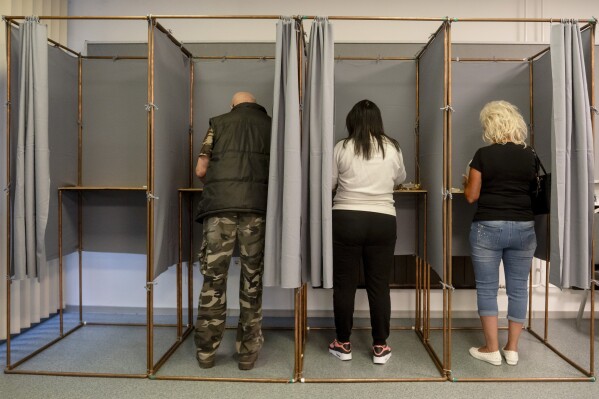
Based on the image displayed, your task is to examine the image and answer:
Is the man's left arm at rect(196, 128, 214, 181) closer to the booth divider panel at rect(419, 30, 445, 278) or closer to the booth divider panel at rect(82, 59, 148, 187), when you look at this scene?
the booth divider panel at rect(82, 59, 148, 187)

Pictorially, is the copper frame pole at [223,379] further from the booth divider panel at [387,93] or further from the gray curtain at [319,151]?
the booth divider panel at [387,93]

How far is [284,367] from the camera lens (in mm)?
2236

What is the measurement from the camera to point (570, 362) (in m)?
2.30

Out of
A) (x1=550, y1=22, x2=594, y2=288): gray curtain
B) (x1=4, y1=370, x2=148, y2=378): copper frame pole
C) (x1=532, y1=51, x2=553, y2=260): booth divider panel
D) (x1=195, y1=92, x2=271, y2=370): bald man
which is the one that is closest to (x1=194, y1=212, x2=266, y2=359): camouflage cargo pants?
(x1=195, y1=92, x2=271, y2=370): bald man

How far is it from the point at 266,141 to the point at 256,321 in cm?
103

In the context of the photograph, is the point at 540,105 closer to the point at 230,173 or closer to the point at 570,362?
the point at 570,362

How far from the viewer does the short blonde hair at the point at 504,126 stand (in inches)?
84.2

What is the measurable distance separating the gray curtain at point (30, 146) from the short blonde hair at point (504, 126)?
2.49m

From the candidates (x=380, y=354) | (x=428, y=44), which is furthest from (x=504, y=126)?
(x=380, y=354)

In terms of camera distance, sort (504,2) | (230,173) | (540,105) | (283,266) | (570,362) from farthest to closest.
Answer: (504,2) < (540,105) < (570,362) < (230,173) < (283,266)

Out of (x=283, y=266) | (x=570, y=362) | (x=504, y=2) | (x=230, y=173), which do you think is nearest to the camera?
(x=283, y=266)

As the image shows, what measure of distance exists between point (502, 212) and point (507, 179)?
18 cm

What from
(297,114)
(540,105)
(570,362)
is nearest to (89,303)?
(297,114)

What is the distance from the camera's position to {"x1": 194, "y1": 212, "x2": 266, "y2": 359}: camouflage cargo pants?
213 cm
